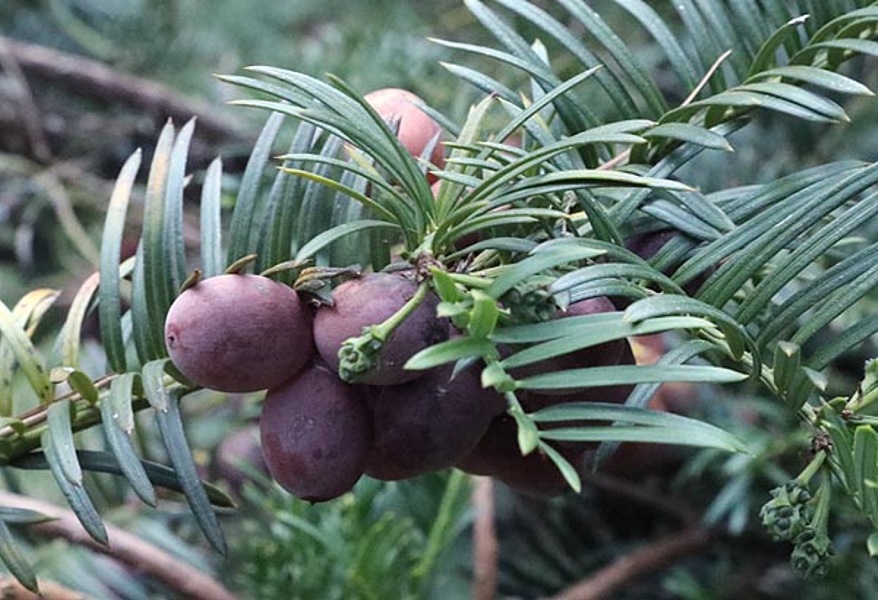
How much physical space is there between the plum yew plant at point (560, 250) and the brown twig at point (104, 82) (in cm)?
46

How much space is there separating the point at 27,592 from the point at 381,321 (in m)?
0.23

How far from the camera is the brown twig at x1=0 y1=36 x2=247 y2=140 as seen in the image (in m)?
0.84

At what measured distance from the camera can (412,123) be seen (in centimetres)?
37

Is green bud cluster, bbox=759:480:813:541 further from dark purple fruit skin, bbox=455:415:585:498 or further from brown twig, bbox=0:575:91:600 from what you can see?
brown twig, bbox=0:575:91:600

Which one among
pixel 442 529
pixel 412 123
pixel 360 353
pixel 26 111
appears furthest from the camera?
pixel 26 111

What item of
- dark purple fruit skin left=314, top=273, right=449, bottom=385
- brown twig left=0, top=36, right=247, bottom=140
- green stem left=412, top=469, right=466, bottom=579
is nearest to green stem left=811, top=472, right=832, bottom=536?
dark purple fruit skin left=314, top=273, right=449, bottom=385

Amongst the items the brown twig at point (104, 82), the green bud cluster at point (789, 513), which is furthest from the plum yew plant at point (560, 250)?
the brown twig at point (104, 82)

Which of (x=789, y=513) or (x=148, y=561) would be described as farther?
(x=148, y=561)

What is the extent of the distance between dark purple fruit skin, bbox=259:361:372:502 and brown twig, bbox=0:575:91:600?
0.15 meters

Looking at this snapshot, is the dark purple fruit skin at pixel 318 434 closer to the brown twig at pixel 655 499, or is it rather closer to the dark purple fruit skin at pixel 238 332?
the dark purple fruit skin at pixel 238 332

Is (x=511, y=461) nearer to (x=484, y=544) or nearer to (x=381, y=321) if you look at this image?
(x=381, y=321)

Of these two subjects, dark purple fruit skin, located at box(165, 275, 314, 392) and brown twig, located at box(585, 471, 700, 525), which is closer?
dark purple fruit skin, located at box(165, 275, 314, 392)

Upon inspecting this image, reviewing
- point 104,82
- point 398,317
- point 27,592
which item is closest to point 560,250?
point 398,317

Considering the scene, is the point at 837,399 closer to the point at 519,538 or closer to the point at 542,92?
the point at 542,92
